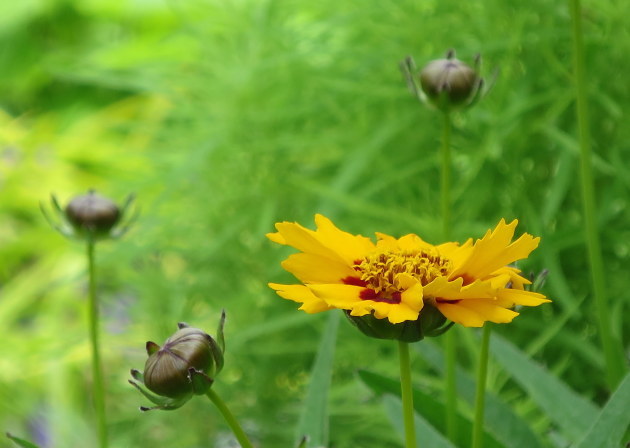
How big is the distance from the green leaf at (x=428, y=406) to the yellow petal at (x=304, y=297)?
10 centimetres

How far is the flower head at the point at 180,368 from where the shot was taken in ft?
0.67

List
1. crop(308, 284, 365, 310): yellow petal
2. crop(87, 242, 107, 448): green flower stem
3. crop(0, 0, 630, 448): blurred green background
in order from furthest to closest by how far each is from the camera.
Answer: crop(0, 0, 630, 448): blurred green background → crop(87, 242, 107, 448): green flower stem → crop(308, 284, 365, 310): yellow petal

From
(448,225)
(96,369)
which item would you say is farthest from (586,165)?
(96,369)

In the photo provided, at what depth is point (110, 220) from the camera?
0.33 metres

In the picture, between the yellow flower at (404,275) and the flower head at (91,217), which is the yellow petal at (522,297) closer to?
the yellow flower at (404,275)

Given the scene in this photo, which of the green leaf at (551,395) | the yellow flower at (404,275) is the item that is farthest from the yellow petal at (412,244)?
the green leaf at (551,395)

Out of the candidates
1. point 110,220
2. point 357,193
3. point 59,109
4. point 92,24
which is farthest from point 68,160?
point 110,220

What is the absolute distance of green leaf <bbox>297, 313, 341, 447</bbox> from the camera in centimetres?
27

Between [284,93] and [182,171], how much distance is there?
8 cm

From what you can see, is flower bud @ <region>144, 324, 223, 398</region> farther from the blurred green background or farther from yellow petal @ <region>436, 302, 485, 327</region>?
the blurred green background

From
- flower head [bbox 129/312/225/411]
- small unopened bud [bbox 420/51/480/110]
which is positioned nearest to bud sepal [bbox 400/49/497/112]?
small unopened bud [bbox 420/51/480/110]

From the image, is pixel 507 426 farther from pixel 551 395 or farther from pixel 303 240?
pixel 303 240

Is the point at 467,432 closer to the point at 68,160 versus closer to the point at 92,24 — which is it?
the point at 68,160

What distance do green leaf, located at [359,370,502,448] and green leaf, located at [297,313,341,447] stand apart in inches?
0.5
